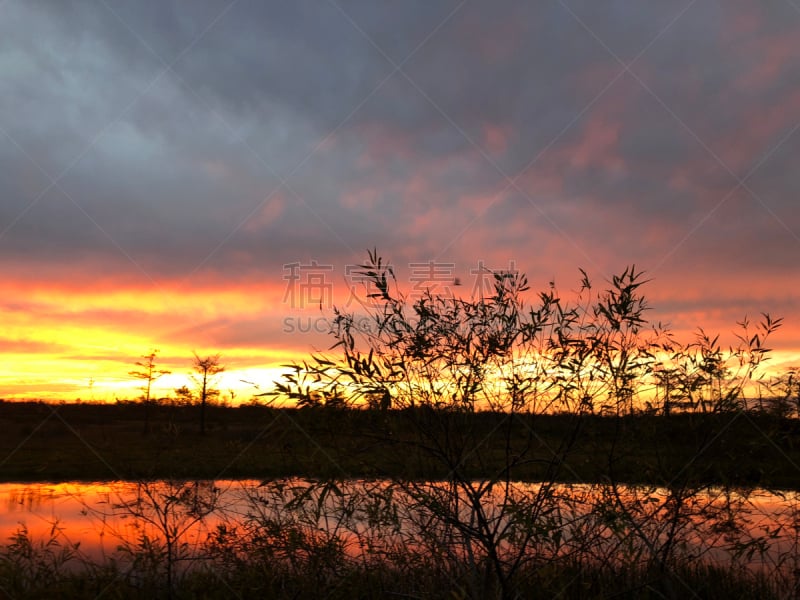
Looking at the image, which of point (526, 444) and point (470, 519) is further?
point (470, 519)

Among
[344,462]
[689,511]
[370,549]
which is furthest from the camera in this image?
[370,549]

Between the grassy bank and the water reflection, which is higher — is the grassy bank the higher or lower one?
the higher one

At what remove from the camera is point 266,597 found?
9383 mm

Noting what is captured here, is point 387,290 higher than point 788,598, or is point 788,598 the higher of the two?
point 387,290

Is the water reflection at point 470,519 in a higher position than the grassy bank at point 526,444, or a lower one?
lower

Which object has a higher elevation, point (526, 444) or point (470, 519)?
point (526, 444)

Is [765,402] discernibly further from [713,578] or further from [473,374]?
[473,374]

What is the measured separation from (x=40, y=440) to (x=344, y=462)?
42.1m

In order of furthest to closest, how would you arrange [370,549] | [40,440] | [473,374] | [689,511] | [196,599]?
1. [40,440]
2. [196,599]
3. [370,549]
4. [689,511]
5. [473,374]

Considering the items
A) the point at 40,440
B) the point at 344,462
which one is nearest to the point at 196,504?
the point at 344,462

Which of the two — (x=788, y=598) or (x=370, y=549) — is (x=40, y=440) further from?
(x=788, y=598)

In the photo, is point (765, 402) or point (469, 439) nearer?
point (469, 439)

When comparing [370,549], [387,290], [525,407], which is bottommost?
[370,549]

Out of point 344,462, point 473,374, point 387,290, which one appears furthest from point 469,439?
point 387,290
